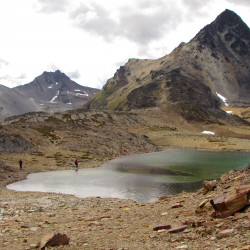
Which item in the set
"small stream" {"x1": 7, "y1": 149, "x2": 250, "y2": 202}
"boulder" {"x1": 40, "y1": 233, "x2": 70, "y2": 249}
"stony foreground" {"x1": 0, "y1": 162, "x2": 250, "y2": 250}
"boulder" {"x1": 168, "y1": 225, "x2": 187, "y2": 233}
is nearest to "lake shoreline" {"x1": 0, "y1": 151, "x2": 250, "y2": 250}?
"stony foreground" {"x1": 0, "y1": 162, "x2": 250, "y2": 250}

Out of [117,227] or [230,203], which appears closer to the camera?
[230,203]

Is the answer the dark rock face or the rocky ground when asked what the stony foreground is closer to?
the rocky ground

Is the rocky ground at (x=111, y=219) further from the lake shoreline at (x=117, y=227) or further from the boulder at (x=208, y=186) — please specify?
the boulder at (x=208, y=186)

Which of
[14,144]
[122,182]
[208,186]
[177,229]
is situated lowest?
[122,182]

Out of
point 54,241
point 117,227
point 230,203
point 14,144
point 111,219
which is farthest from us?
point 14,144

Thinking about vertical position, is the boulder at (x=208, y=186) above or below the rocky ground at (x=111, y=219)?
above

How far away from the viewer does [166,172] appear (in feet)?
192

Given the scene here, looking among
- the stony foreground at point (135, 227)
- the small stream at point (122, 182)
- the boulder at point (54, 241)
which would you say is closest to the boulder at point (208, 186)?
the stony foreground at point (135, 227)

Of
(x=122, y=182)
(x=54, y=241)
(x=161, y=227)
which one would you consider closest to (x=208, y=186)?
(x=161, y=227)

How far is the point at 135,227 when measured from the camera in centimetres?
1800

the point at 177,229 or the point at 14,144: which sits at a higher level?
the point at 14,144

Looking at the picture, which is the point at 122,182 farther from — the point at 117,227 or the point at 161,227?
the point at 161,227

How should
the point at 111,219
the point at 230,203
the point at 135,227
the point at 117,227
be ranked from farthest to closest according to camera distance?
the point at 111,219 → the point at 117,227 → the point at 135,227 → the point at 230,203

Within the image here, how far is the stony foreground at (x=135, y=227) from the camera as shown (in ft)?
43.9
